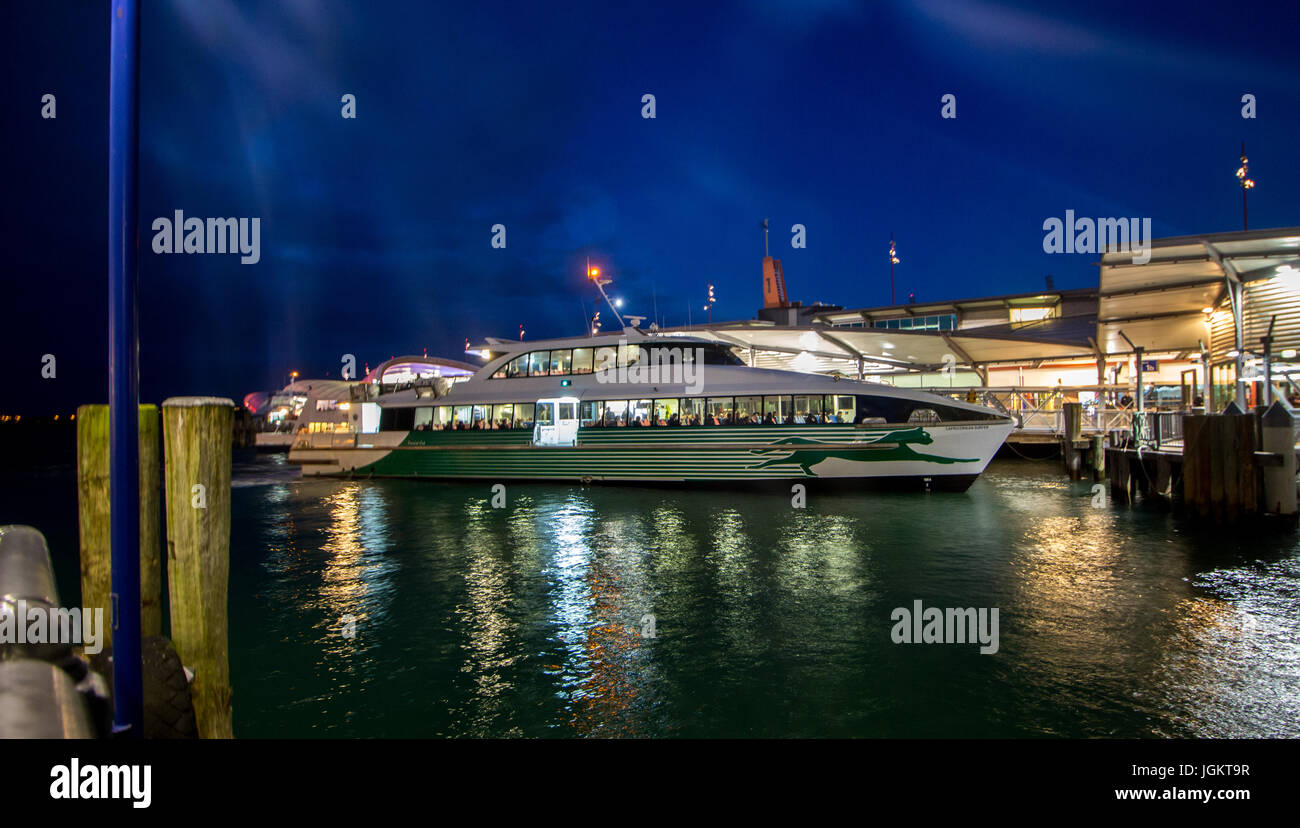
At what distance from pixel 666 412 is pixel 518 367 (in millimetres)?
6410

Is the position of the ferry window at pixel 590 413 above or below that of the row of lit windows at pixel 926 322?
below

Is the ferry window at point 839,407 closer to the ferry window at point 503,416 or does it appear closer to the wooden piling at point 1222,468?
the wooden piling at point 1222,468

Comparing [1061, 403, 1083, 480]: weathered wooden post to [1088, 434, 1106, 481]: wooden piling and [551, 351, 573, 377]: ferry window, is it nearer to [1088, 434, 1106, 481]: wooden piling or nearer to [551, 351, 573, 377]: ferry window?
Answer: [1088, 434, 1106, 481]: wooden piling

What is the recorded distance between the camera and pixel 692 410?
21516mm

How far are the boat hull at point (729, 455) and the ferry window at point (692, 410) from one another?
340 mm

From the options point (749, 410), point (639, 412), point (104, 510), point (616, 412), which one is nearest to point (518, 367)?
point (616, 412)

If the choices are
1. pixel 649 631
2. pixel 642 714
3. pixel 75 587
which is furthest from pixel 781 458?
pixel 75 587

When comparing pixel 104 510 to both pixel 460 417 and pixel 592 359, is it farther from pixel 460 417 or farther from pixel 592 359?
pixel 460 417

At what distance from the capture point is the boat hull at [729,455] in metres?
19.5

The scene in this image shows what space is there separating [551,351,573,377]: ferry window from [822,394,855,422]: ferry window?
895 cm

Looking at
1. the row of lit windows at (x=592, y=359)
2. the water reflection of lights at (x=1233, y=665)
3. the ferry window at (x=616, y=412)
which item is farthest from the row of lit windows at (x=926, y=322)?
the water reflection of lights at (x=1233, y=665)

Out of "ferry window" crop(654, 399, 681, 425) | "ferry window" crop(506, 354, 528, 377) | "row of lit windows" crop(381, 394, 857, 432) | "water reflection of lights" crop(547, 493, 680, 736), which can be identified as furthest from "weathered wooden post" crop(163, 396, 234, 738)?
"ferry window" crop(506, 354, 528, 377)

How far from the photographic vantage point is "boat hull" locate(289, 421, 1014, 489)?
19453mm
